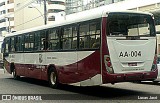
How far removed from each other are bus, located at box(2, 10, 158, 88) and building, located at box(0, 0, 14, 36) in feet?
251

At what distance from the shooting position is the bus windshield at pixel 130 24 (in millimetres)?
12086

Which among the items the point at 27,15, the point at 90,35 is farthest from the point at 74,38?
the point at 27,15

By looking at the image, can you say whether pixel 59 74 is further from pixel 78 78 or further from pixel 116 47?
pixel 116 47

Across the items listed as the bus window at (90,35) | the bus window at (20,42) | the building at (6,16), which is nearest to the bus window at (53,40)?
the bus window at (90,35)

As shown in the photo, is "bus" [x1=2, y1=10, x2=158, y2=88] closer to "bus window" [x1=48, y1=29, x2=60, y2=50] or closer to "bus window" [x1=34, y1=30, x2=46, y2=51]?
"bus window" [x1=48, y1=29, x2=60, y2=50]

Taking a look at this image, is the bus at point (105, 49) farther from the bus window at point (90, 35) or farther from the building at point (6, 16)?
the building at point (6, 16)

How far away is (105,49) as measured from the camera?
38.7ft

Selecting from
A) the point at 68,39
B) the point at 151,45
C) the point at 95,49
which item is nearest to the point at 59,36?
the point at 68,39

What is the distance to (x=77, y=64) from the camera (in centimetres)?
1323

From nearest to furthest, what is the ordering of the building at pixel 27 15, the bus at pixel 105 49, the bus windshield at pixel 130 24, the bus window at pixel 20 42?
the bus at pixel 105 49 < the bus windshield at pixel 130 24 < the bus window at pixel 20 42 < the building at pixel 27 15

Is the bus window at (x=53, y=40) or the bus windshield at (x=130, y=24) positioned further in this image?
the bus window at (x=53, y=40)

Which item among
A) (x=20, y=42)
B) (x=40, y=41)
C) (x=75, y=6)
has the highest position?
(x=75, y=6)

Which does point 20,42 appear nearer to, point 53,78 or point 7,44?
point 7,44

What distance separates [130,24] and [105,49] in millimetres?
1588
